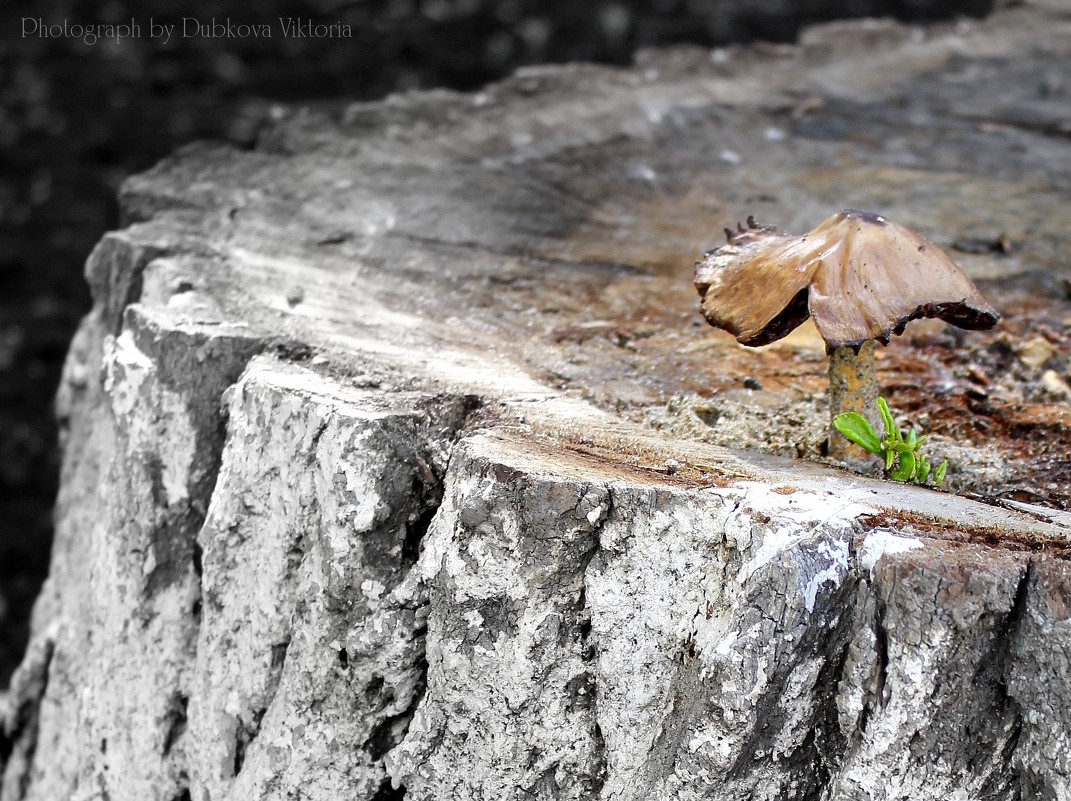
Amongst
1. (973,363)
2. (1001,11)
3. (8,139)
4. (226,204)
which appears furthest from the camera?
(8,139)

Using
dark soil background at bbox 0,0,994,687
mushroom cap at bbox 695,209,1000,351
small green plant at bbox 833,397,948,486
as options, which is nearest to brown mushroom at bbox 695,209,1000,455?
mushroom cap at bbox 695,209,1000,351

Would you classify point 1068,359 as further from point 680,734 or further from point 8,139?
point 8,139

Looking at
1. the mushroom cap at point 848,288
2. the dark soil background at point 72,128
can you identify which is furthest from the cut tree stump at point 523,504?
the dark soil background at point 72,128

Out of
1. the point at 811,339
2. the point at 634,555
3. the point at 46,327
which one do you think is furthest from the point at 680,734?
the point at 46,327

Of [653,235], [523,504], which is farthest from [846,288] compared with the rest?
[653,235]

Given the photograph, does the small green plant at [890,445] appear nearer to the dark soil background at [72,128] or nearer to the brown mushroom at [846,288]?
the brown mushroom at [846,288]

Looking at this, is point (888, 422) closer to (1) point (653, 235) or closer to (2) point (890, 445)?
(2) point (890, 445)

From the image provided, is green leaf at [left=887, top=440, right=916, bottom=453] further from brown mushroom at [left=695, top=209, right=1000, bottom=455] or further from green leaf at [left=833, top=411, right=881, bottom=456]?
brown mushroom at [left=695, top=209, right=1000, bottom=455]
